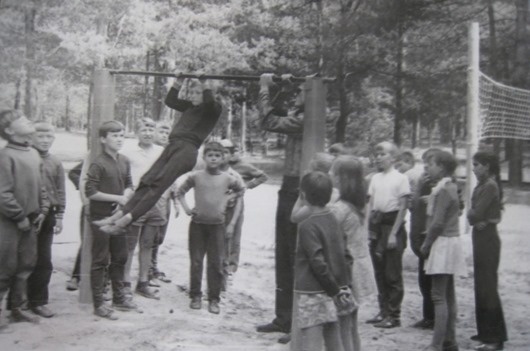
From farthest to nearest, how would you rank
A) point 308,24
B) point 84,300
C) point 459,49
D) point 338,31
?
point 459,49 → point 338,31 → point 308,24 → point 84,300

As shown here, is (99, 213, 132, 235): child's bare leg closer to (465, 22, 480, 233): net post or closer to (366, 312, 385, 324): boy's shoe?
(366, 312, 385, 324): boy's shoe

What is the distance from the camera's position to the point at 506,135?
473 centimetres

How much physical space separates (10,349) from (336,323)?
3.96ft

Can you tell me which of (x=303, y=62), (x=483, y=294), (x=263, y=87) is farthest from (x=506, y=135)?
(x=263, y=87)

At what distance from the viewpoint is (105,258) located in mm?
2703

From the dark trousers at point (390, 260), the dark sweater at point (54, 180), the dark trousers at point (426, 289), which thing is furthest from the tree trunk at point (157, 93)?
the dark trousers at point (426, 289)

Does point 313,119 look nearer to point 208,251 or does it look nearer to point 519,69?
point 208,251

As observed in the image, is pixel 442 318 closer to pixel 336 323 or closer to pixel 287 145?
pixel 336 323

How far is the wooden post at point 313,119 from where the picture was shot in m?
2.32

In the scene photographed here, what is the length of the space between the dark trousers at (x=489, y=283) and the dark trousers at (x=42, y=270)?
76.5 inches

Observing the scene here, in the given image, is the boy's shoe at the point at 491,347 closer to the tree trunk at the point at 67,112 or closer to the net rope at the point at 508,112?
the net rope at the point at 508,112

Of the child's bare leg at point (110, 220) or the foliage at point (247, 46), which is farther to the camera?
the foliage at point (247, 46)

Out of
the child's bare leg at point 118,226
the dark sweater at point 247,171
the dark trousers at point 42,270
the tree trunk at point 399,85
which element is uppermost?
the tree trunk at point 399,85

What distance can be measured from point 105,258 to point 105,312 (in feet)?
0.81
